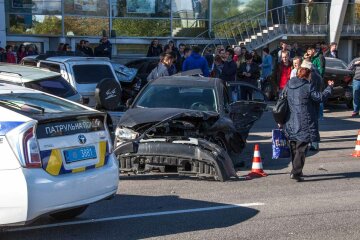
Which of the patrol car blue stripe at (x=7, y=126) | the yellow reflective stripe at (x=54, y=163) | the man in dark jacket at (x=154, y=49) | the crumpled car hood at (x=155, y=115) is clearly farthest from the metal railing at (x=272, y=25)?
the patrol car blue stripe at (x=7, y=126)

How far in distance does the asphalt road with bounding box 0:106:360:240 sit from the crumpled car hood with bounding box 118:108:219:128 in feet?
2.83

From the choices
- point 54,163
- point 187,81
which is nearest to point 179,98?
point 187,81

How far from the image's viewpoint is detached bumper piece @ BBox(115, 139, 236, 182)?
9.50 metres

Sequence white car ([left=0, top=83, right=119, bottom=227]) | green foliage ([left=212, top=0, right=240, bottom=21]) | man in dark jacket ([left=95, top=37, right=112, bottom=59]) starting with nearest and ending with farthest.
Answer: white car ([left=0, top=83, right=119, bottom=227]) < man in dark jacket ([left=95, top=37, right=112, bottom=59]) < green foliage ([left=212, top=0, right=240, bottom=21])

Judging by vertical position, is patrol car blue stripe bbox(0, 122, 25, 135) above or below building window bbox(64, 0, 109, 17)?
below

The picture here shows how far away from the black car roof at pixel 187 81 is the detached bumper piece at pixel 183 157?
76.1 inches

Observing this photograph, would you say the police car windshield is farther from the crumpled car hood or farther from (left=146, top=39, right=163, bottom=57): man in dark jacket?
(left=146, top=39, right=163, bottom=57): man in dark jacket

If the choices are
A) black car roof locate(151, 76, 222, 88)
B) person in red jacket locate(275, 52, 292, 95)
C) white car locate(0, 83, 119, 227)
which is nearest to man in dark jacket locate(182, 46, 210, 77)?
person in red jacket locate(275, 52, 292, 95)

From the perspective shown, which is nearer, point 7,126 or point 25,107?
point 7,126

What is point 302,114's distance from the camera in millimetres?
9555

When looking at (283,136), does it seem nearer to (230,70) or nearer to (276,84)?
(276,84)

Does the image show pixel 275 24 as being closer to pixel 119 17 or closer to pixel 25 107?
pixel 119 17

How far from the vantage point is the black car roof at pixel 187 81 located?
11383mm

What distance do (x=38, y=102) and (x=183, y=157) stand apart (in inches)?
123
